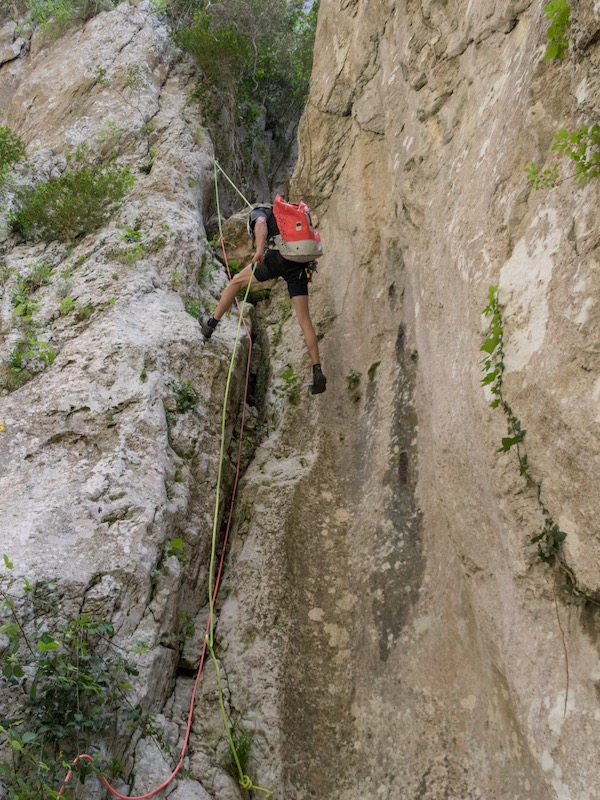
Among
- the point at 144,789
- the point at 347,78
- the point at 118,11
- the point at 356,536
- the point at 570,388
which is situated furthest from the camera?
the point at 118,11

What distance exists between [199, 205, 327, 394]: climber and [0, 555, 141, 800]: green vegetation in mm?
2758

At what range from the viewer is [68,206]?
694 cm

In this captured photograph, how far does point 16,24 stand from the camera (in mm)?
11883

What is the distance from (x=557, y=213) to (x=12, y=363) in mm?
4363

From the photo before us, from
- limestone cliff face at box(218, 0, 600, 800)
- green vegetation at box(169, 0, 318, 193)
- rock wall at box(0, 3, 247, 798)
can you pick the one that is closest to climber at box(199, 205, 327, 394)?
limestone cliff face at box(218, 0, 600, 800)

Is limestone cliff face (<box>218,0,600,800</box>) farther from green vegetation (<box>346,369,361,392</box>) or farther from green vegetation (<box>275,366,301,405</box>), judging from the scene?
green vegetation (<box>275,366,301,405</box>)

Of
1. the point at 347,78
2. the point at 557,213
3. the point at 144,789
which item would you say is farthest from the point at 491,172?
the point at 347,78

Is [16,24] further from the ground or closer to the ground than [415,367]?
further from the ground

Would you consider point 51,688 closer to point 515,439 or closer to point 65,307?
point 515,439

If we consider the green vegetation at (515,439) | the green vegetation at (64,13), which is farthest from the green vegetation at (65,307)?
the green vegetation at (64,13)

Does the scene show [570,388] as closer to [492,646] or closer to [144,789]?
[492,646]

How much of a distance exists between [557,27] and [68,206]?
5.85 metres

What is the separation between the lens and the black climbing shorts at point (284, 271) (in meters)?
5.38

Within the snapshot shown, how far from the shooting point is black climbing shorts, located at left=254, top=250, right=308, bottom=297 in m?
5.38
